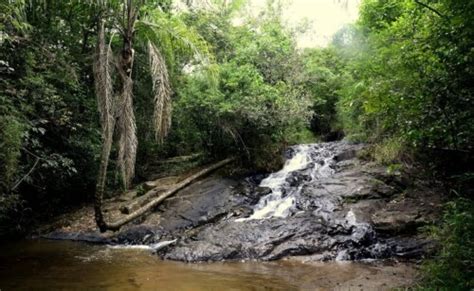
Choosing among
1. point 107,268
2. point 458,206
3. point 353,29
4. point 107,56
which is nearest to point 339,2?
point 458,206

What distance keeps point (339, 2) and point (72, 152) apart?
1057cm

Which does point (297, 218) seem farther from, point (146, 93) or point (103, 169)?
point (146, 93)

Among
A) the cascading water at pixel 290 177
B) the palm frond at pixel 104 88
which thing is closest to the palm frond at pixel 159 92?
the palm frond at pixel 104 88

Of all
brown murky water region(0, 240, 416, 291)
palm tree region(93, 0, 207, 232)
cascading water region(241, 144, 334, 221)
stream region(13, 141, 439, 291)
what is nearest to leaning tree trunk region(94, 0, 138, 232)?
palm tree region(93, 0, 207, 232)

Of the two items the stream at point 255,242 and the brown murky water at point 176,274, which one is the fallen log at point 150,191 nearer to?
the stream at point 255,242

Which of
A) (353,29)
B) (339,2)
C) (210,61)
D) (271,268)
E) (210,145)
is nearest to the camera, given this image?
(339,2)

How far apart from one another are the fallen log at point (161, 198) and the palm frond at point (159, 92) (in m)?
2.86

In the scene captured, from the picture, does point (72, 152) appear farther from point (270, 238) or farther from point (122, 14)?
point (270, 238)

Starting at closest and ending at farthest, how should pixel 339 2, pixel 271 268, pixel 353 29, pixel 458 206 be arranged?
pixel 339 2 → pixel 458 206 → pixel 271 268 → pixel 353 29

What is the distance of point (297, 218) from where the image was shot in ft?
33.1

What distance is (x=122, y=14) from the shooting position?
964 cm

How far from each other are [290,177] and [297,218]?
370 centimetres

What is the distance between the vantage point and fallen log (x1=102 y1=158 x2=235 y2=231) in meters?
10.6

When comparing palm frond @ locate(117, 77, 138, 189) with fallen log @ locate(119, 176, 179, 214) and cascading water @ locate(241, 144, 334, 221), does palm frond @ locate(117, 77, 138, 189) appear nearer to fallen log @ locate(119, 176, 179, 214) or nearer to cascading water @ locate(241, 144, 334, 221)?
fallen log @ locate(119, 176, 179, 214)
